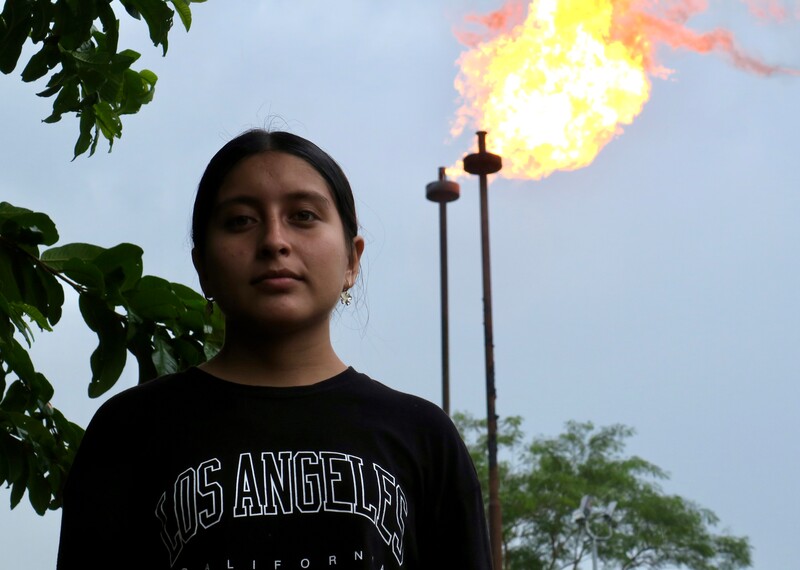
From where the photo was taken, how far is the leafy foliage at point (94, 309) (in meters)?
3.03

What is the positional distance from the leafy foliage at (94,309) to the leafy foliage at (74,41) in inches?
14.7

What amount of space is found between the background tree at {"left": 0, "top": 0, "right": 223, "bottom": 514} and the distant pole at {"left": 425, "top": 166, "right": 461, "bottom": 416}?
30.5 feet

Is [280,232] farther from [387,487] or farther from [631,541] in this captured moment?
[631,541]

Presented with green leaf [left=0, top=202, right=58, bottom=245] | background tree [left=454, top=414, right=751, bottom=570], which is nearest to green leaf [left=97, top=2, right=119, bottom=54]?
green leaf [left=0, top=202, right=58, bottom=245]

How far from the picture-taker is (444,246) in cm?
1368

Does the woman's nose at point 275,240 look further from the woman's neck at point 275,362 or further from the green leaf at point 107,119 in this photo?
the green leaf at point 107,119

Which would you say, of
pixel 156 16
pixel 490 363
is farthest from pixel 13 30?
pixel 490 363

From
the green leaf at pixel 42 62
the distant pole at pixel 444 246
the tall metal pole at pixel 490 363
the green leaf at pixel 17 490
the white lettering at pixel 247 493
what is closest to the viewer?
the white lettering at pixel 247 493

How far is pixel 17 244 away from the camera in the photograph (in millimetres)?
3121

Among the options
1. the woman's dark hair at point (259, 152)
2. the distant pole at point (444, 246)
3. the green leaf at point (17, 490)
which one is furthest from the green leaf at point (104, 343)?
the distant pole at point (444, 246)

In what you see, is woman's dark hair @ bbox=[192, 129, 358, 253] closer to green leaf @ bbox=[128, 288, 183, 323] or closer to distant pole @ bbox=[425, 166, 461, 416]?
green leaf @ bbox=[128, 288, 183, 323]

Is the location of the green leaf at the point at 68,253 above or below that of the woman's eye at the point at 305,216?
above

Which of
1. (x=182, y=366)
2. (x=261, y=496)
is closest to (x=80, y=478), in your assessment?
(x=261, y=496)

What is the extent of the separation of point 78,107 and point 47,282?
0.52 meters
